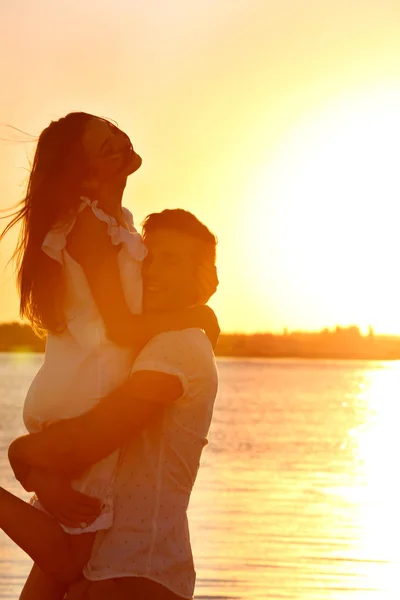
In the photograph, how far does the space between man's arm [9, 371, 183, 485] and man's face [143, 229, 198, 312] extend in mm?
261

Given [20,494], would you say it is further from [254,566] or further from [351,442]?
[351,442]

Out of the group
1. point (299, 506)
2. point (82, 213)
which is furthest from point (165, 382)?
point (299, 506)

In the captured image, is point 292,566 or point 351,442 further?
point 351,442

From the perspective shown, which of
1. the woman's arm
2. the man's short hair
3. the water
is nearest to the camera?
the woman's arm

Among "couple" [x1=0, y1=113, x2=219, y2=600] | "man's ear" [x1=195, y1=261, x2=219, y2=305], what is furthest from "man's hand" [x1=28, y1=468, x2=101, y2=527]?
"man's ear" [x1=195, y1=261, x2=219, y2=305]

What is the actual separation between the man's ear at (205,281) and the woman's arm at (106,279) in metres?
0.19

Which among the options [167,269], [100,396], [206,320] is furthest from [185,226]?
[100,396]

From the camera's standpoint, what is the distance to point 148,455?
7.93 ft

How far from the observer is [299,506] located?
40.2 feet

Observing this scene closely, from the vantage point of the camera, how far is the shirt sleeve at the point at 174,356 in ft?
7.82

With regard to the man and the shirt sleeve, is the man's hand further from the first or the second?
the shirt sleeve

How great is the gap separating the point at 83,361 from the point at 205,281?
38 cm

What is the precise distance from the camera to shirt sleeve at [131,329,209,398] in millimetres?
2385

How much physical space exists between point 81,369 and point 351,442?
2420 cm
